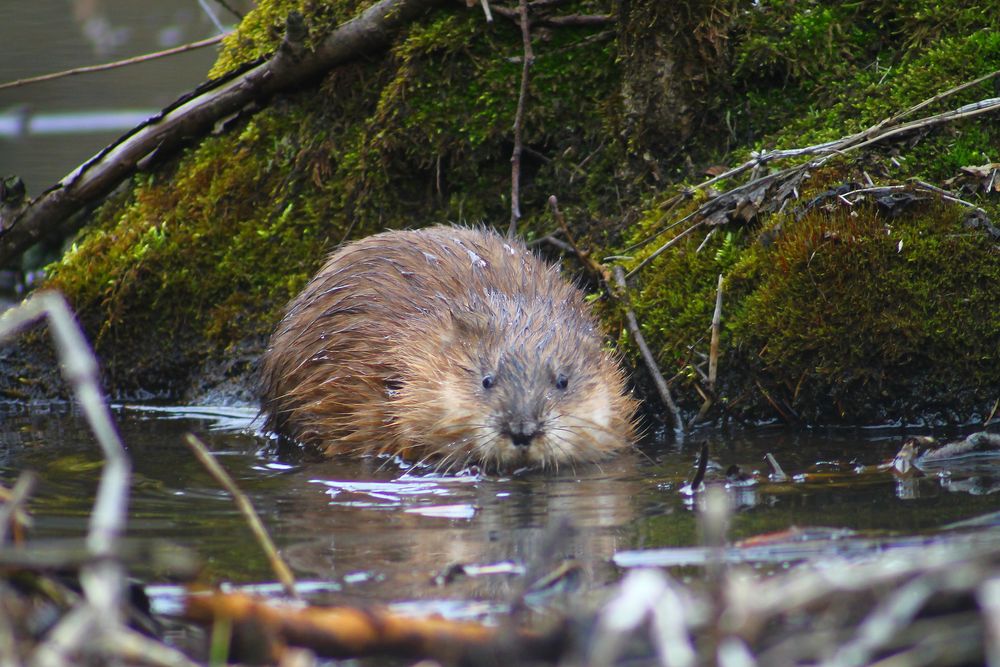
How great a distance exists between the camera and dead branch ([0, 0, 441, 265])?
6.26 m

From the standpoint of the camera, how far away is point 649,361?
519cm

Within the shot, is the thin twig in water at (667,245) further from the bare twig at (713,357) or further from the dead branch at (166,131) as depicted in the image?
the dead branch at (166,131)

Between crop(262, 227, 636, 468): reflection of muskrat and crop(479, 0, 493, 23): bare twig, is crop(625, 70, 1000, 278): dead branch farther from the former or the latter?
crop(479, 0, 493, 23): bare twig

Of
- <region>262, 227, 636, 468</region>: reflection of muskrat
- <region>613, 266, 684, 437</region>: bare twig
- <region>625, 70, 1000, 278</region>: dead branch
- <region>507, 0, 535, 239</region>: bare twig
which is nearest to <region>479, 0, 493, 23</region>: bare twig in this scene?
<region>507, 0, 535, 239</region>: bare twig

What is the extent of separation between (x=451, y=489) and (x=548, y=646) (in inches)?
86.4

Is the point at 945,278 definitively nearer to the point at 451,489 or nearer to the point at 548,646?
the point at 451,489

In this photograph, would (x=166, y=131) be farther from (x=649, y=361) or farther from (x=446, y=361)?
(x=649, y=361)

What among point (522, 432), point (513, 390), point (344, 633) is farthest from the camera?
point (513, 390)

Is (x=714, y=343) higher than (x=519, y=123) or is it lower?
lower

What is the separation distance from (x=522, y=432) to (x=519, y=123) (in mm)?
1872

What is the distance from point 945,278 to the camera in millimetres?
4906

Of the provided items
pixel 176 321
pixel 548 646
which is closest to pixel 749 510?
pixel 548 646

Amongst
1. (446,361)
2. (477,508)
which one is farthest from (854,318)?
(477,508)

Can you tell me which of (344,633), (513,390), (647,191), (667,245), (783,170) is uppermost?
(647,191)
